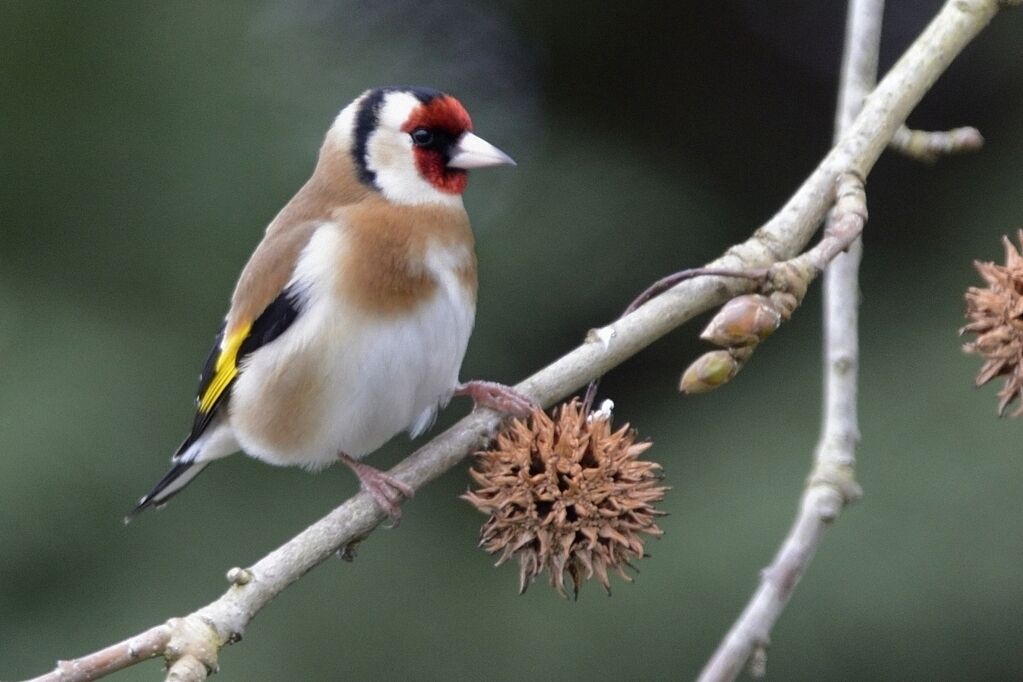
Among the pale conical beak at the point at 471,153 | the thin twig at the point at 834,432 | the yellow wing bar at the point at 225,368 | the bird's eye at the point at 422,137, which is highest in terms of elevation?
the bird's eye at the point at 422,137

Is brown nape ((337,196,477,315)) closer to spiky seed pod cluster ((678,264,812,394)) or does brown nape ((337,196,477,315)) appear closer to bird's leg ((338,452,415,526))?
bird's leg ((338,452,415,526))

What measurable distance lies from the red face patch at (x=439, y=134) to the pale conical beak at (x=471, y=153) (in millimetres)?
12

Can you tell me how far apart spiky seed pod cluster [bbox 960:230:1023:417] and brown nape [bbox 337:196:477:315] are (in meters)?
0.88

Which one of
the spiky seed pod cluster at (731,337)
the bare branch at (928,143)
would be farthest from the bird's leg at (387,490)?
the bare branch at (928,143)

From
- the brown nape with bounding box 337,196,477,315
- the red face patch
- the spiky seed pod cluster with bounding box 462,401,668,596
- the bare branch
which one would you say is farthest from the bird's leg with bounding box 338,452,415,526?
the bare branch

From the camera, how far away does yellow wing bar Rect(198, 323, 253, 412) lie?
7.20 feet

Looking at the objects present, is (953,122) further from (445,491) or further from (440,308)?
(440,308)

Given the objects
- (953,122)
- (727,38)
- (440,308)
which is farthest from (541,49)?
(440,308)

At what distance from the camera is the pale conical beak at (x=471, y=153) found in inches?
83.3

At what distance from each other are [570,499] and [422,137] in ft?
2.81

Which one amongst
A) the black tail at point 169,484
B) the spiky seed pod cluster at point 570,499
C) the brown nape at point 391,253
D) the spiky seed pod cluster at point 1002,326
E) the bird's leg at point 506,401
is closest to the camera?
the spiky seed pod cluster at point 1002,326

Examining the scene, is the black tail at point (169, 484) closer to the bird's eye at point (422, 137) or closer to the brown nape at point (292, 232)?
the brown nape at point (292, 232)

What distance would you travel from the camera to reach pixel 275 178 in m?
3.36

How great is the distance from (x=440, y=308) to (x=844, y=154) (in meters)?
0.65
